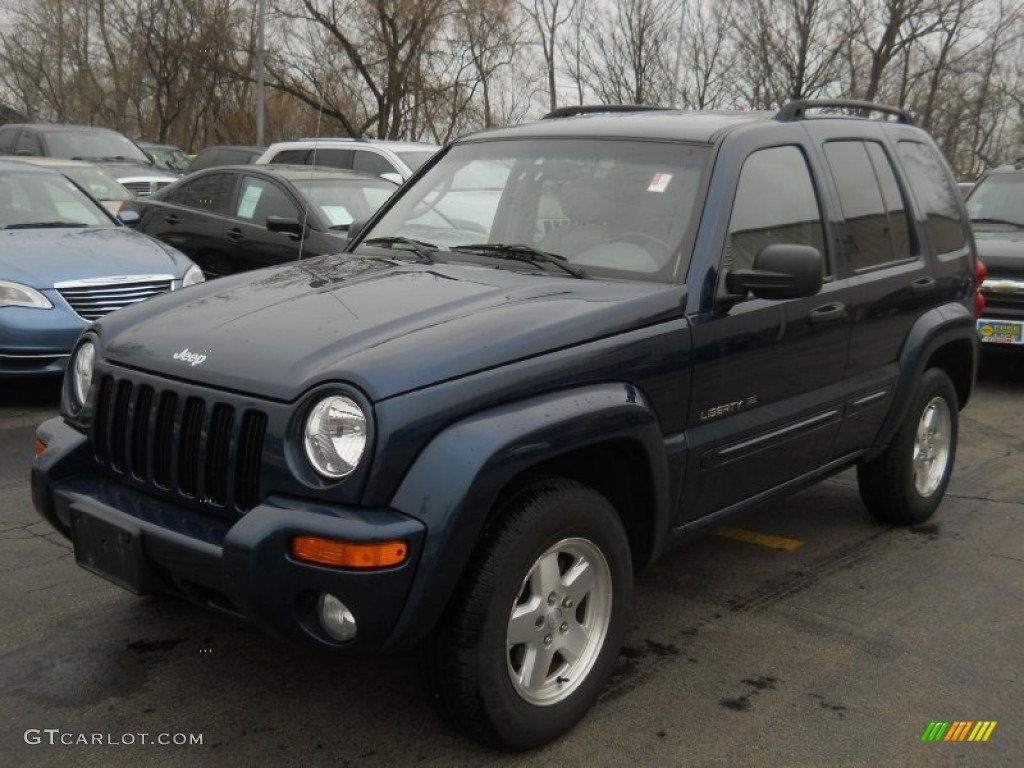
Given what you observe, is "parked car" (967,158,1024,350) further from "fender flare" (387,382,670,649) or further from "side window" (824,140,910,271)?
"fender flare" (387,382,670,649)

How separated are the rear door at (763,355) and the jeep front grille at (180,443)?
4.69 ft

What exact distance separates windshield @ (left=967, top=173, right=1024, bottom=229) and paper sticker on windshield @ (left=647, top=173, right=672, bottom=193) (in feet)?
22.8

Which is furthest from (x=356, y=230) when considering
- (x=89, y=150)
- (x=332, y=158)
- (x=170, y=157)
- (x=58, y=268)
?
(x=170, y=157)

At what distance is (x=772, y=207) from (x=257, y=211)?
6719mm

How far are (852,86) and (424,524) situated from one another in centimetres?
2743

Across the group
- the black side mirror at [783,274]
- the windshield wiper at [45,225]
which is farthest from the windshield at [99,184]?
the black side mirror at [783,274]

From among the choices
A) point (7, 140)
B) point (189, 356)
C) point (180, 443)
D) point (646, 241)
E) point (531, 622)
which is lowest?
point (531, 622)

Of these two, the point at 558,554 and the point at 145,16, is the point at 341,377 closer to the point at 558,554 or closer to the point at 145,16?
the point at 558,554

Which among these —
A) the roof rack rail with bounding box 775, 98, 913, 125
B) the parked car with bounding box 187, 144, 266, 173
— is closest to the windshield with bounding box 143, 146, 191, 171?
the parked car with bounding box 187, 144, 266, 173

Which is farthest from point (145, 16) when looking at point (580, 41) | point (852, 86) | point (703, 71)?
point (852, 86)

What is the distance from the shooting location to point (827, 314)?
4273 mm

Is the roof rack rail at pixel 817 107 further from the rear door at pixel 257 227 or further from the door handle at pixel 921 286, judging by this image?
the rear door at pixel 257 227

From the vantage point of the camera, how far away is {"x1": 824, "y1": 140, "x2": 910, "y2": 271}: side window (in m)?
4.57

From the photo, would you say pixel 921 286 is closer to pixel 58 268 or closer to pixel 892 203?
pixel 892 203
